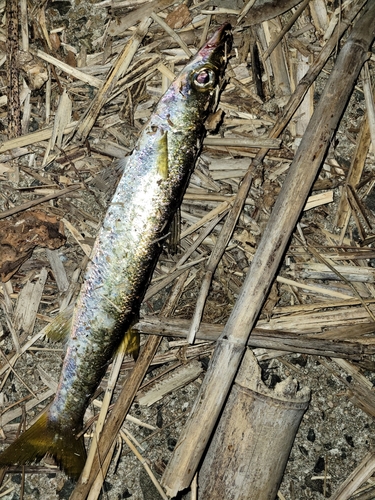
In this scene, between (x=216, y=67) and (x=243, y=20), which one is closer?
(x=216, y=67)

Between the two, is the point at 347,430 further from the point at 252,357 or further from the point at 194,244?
the point at 194,244

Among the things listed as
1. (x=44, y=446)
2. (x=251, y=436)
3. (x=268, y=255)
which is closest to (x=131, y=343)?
(x=44, y=446)

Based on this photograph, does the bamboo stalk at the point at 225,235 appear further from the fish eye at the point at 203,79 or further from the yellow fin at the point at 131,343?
the fish eye at the point at 203,79

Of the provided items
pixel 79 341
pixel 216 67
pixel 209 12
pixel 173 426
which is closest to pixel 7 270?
pixel 79 341

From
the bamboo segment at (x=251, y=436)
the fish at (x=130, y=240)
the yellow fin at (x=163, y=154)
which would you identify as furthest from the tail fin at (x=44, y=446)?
the yellow fin at (x=163, y=154)

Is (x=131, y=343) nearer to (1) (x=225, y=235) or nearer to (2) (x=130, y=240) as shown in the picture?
(2) (x=130, y=240)

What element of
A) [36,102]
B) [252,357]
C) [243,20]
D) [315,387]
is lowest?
[315,387]

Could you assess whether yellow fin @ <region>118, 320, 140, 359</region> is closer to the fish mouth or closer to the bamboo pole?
the bamboo pole

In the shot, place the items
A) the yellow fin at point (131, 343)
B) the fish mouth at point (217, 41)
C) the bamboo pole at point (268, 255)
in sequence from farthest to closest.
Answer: the yellow fin at point (131, 343) < the fish mouth at point (217, 41) < the bamboo pole at point (268, 255)
